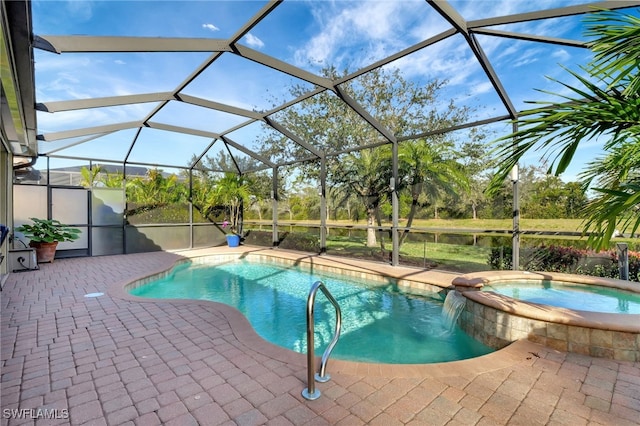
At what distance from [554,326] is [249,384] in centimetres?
314

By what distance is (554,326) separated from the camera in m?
3.09

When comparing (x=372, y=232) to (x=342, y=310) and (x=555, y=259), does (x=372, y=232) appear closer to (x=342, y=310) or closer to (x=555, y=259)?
(x=342, y=310)

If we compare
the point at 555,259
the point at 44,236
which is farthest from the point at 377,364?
the point at 44,236

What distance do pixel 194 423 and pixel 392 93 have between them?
11.6 m

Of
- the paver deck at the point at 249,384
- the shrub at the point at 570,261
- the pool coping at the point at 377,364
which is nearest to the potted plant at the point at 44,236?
the pool coping at the point at 377,364

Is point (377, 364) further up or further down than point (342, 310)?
further up

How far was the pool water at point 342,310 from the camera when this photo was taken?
3.83 metres

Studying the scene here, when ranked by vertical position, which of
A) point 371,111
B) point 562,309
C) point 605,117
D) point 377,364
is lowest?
point 377,364

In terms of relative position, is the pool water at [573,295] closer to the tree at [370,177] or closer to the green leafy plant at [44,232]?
the tree at [370,177]

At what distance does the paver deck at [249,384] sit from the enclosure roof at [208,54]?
247cm

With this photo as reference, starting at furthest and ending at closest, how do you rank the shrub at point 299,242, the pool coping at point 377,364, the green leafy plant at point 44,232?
the shrub at point 299,242, the green leafy plant at point 44,232, the pool coping at point 377,364

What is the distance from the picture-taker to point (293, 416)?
199cm

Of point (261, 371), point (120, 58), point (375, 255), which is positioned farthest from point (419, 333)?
point (120, 58)

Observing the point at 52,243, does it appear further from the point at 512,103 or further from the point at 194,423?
the point at 512,103
